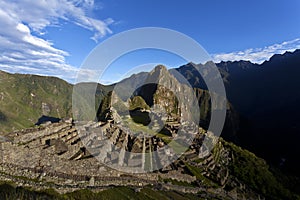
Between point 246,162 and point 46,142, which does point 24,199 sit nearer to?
point 46,142

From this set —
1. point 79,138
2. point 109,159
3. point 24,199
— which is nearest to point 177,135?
point 79,138

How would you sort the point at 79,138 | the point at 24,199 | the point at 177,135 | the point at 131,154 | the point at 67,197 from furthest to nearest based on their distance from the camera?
the point at 177,135
the point at 79,138
the point at 131,154
the point at 67,197
the point at 24,199

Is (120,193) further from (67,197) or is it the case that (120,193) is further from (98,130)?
(98,130)

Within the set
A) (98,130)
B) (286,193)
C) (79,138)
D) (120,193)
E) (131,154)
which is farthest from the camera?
(286,193)

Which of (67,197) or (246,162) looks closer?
(67,197)

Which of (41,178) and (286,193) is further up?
(41,178)

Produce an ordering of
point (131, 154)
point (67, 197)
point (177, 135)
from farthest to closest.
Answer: point (177, 135) < point (131, 154) < point (67, 197)

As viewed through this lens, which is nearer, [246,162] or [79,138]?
[79,138]

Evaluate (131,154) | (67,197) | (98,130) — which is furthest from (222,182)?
(67,197)

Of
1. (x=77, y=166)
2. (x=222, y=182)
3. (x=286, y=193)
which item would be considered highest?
(x=77, y=166)
